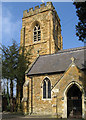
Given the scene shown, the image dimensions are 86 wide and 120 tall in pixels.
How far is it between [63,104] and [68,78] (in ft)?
9.42

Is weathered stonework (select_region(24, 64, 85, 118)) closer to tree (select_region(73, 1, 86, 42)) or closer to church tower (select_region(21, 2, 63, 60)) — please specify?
tree (select_region(73, 1, 86, 42))

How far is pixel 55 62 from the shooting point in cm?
2214

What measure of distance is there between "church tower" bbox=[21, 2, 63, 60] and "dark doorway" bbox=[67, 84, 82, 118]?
14647mm

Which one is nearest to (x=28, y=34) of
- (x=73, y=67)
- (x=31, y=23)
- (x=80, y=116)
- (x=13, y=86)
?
(x=31, y=23)

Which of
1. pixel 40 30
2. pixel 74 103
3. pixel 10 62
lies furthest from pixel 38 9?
pixel 74 103

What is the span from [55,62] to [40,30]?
1467 centimetres

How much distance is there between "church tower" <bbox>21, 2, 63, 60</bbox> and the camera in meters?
32.7

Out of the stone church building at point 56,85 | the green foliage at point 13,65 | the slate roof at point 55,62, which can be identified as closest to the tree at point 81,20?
the stone church building at point 56,85

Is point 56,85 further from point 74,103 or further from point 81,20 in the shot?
point 81,20

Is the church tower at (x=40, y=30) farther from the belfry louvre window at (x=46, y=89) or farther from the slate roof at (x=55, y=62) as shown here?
the belfry louvre window at (x=46, y=89)

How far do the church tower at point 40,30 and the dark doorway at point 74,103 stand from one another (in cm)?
1465

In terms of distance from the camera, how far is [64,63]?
20.8 m

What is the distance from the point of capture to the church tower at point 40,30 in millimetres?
32688

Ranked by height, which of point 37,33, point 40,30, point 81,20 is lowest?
point 81,20
